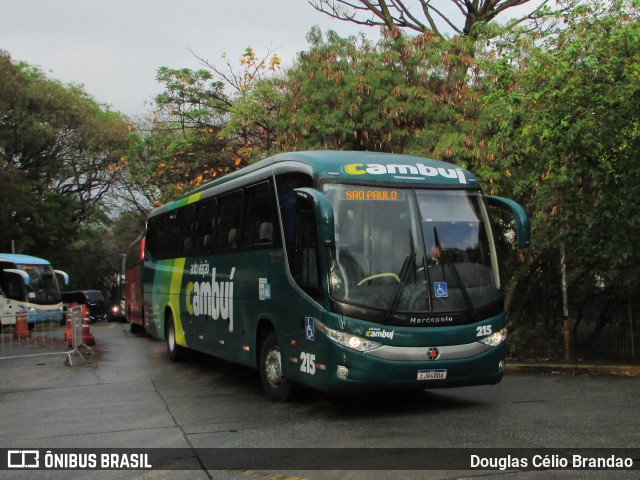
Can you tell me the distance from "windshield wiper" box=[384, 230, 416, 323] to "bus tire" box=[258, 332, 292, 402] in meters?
2.03

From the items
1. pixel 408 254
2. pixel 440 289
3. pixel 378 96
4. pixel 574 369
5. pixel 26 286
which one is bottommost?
pixel 574 369

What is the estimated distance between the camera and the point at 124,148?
1713 inches

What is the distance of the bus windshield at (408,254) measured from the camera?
27.0 ft

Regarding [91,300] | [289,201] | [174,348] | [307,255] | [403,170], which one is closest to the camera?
[307,255]

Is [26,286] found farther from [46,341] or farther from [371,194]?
[371,194]

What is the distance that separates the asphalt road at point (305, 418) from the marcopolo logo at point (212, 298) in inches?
45.8

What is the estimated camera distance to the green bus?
8.16 meters

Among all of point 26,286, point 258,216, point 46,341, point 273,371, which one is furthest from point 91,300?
point 273,371

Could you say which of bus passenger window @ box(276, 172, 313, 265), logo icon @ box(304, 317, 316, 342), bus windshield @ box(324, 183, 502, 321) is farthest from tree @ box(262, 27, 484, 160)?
logo icon @ box(304, 317, 316, 342)

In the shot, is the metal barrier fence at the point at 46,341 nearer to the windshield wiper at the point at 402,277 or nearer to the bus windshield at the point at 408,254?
the bus windshield at the point at 408,254

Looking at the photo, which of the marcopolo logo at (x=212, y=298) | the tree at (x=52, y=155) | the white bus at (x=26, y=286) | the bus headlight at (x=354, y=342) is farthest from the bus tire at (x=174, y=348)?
the tree at (x=52, y=155)

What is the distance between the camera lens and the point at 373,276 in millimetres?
8242

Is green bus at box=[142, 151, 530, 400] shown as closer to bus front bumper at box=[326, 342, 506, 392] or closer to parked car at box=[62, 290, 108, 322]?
bus front bumper at box=[326, 342, 506, 392]

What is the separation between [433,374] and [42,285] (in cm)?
2864
